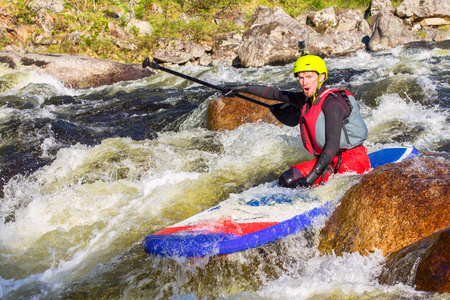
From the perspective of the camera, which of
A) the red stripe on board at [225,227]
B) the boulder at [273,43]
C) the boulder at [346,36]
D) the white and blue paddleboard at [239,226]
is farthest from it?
the boulder at [346,36]

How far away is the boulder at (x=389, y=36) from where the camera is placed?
45.4ft

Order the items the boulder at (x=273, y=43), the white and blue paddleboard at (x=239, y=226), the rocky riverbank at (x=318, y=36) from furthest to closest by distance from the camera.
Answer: the rocky riverbank at (x=318, y=36) < the boulder at (x=273, y=43) < the white and blue paddleboard at (x=239, y=226)

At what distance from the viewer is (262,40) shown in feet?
42.9

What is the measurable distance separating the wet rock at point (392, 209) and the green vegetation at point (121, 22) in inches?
509

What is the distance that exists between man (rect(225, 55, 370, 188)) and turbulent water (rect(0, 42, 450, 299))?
0.23 metres

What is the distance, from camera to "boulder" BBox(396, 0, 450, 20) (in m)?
16.1

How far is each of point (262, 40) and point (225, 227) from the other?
11.4m

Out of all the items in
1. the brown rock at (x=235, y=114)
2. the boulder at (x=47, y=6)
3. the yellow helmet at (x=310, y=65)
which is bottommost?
the brown rock at (x=235, y=114)

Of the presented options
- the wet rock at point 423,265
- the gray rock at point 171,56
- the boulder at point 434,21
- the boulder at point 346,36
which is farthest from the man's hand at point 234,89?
the boulder at point 434,21

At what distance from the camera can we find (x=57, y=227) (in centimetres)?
367

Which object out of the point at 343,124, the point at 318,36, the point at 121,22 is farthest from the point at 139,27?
the point at 343,124

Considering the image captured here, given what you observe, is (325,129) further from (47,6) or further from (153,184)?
(47,6)

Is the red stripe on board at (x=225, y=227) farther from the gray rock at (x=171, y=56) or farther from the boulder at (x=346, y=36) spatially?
the boulder at (x=346, y=36)

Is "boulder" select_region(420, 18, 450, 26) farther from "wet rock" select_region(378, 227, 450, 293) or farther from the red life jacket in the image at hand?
"wet rock" select_region(378, 227, 450, 293)
